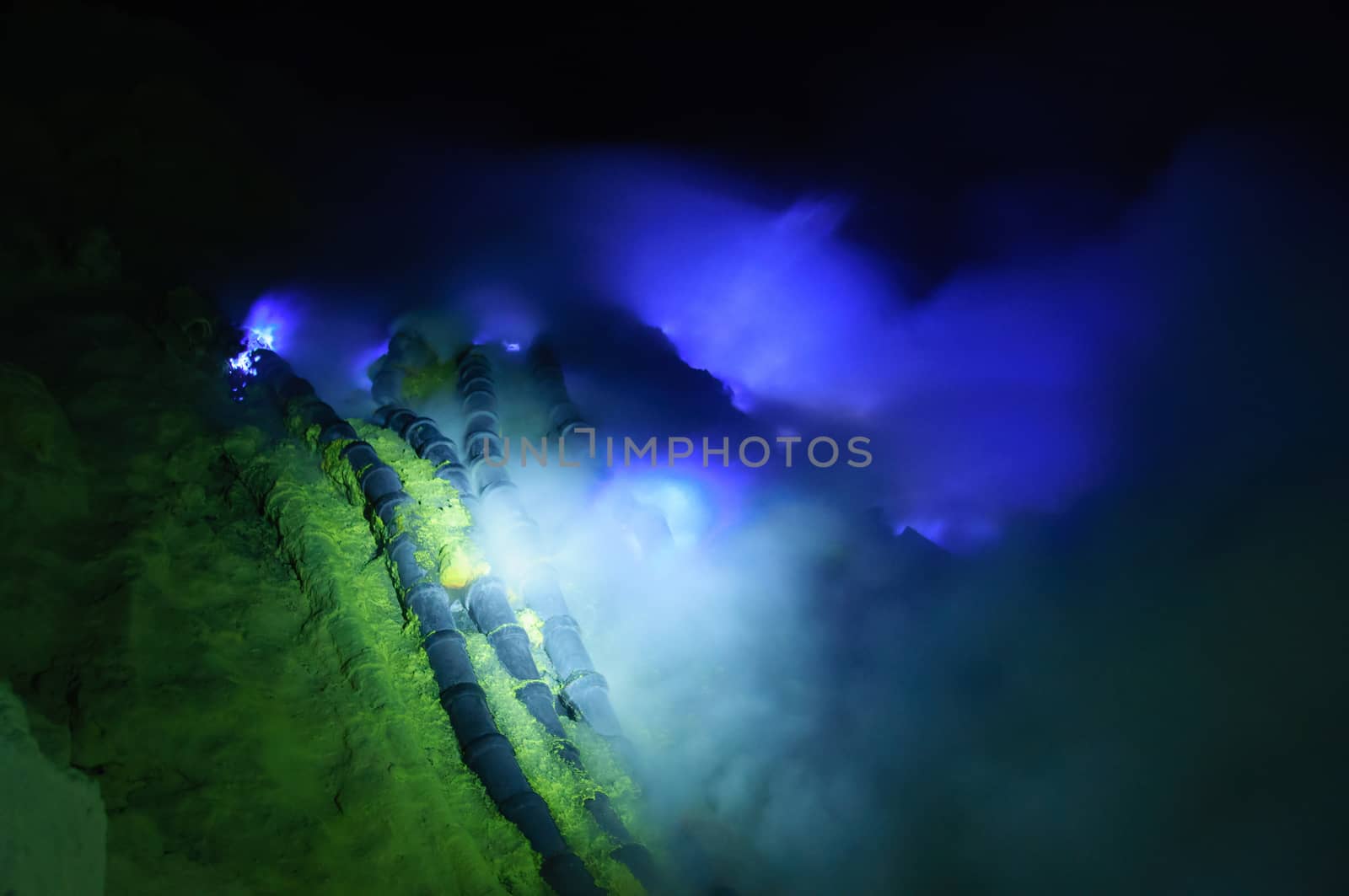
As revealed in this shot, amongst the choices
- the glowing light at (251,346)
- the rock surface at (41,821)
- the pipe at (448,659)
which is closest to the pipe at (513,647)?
the pipe at (448,659)

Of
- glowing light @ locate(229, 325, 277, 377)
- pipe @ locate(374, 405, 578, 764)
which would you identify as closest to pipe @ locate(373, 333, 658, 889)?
pipe @ locate(374, 405, 578, 764)

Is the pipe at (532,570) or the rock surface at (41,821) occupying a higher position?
the pipe at (532,570)

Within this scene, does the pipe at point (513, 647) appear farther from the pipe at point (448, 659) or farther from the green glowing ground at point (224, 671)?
the pipe at point (448, 659)

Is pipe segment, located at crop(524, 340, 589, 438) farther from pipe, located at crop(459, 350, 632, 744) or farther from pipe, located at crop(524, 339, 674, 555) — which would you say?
pipe, located at crop(459, 350, 632, 744)

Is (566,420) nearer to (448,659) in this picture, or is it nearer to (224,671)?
(448,659)

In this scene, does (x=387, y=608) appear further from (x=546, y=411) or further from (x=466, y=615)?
(x=546, y=411)
